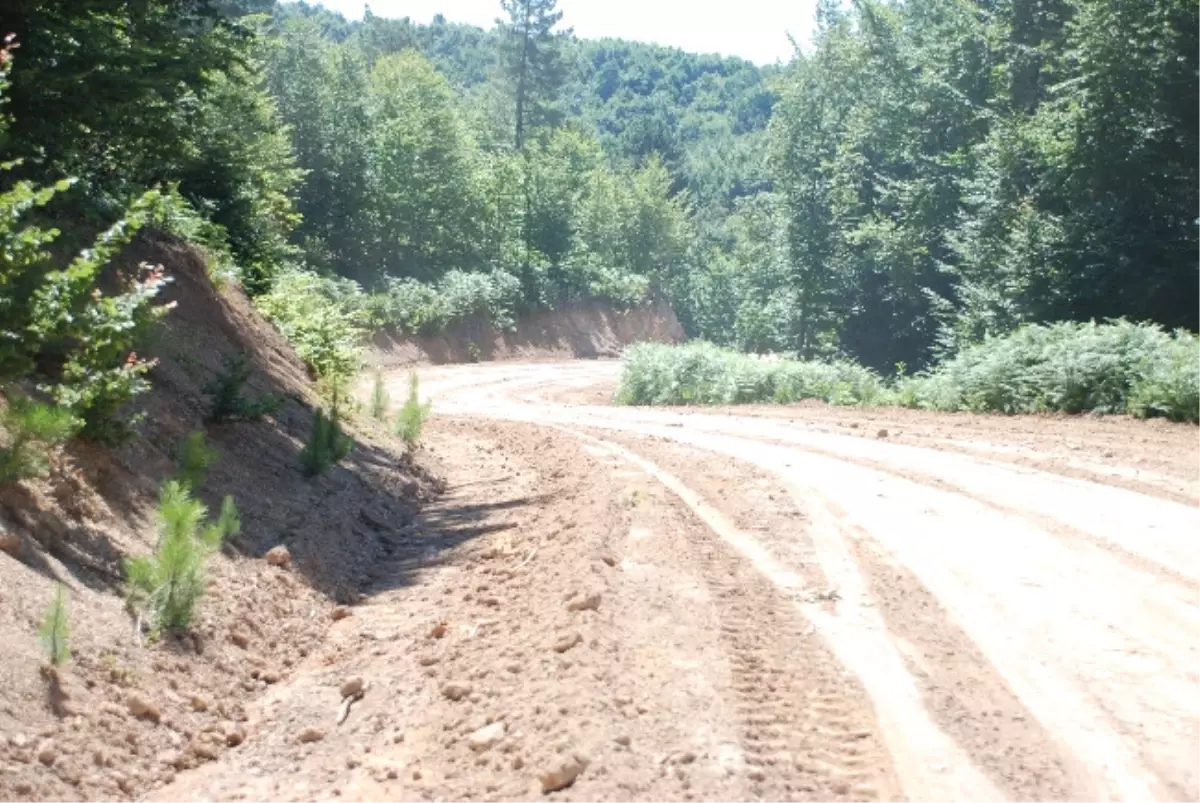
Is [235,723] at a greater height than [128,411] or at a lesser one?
lesser

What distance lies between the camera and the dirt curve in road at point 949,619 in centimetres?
533

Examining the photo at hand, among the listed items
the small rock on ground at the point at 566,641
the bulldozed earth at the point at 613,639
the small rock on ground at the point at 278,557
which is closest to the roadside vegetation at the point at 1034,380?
the bulldozed earth at the point at 613,639

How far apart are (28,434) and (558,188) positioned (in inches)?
2609

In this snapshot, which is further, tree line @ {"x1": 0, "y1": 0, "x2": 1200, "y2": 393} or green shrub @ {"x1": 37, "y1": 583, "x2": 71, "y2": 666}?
tree line @ {"x1": 0, "y1": 0, "x2": 1200, "y2": 393}

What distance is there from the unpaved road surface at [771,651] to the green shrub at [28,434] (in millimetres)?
1992

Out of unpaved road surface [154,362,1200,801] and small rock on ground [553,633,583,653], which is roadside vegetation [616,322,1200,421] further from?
small rock on ground [553,633,583,653]

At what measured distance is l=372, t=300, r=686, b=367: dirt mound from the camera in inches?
2034

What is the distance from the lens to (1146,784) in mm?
5113

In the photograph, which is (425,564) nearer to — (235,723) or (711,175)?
(235,723)

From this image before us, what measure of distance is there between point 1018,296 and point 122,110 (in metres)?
26.2

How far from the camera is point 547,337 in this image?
65.8m

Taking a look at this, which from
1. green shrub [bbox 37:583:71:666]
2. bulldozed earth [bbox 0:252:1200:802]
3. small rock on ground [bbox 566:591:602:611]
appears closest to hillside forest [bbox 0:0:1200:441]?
bulldozed earth [bbox 0:252:1200:802]

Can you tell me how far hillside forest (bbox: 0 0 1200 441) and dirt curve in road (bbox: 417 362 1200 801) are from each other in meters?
4.70

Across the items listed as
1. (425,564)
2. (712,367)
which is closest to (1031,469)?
(425,564)
